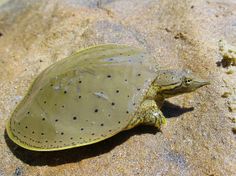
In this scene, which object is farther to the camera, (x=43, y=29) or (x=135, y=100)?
(x=43, y=29)

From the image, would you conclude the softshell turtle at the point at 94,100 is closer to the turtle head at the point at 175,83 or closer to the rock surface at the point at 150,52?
the turtle head at the point at 175,83

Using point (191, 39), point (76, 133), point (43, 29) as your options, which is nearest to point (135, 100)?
point (76, 133)

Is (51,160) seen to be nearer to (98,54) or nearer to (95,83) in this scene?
(95,83)

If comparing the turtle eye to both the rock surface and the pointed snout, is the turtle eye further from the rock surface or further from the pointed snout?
the rock surface

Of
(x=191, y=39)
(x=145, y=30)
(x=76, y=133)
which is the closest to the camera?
(x=76, y=133)

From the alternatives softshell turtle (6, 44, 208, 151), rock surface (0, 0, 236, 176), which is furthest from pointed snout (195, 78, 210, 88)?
rock surface (0, 0, 236, 176)

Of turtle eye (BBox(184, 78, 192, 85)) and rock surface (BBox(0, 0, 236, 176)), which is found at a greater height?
turtle eye (BBox(184, 78, 192, 85))

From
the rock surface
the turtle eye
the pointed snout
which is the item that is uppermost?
the turtle eye
